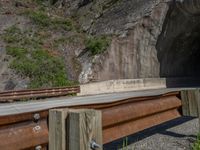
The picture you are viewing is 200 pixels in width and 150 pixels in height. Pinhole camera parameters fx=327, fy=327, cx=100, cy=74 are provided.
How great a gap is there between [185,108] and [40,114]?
3.59 meters

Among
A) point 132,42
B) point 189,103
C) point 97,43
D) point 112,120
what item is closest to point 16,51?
point 97,43

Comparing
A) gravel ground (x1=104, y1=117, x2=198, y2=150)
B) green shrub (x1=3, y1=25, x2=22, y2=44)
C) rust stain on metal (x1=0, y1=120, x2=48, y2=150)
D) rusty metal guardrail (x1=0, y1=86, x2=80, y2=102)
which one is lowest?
gravel ground (x1=104, y1=117, x2=198, y2=150)

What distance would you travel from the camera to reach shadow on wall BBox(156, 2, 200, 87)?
76.4 ft

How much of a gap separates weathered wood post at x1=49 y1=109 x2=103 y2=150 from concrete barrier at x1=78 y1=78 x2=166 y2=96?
51.5 ft

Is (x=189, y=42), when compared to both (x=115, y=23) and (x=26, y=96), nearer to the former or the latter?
(x=115, y=23)

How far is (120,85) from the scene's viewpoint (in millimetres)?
20297

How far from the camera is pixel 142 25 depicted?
23.5m

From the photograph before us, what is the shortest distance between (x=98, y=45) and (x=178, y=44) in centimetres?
668

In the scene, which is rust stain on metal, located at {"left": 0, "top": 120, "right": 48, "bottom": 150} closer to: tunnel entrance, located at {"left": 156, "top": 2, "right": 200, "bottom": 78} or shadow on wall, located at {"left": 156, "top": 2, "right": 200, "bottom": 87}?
shadow on wall, located at {"left": 156, "top": 2, "right": 200, "bottom": 87}

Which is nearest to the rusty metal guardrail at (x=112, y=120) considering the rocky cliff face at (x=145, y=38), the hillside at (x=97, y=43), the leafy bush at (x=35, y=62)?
the leafy bush at (x=35, y=62)

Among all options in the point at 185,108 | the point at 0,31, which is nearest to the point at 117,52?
the point at 0,31

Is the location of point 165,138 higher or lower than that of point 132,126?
lower

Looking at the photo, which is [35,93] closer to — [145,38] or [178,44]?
[145,38]

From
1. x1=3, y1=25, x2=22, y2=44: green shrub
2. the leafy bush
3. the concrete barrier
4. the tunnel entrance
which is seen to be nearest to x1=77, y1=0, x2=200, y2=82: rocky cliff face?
the tunnel entrance
